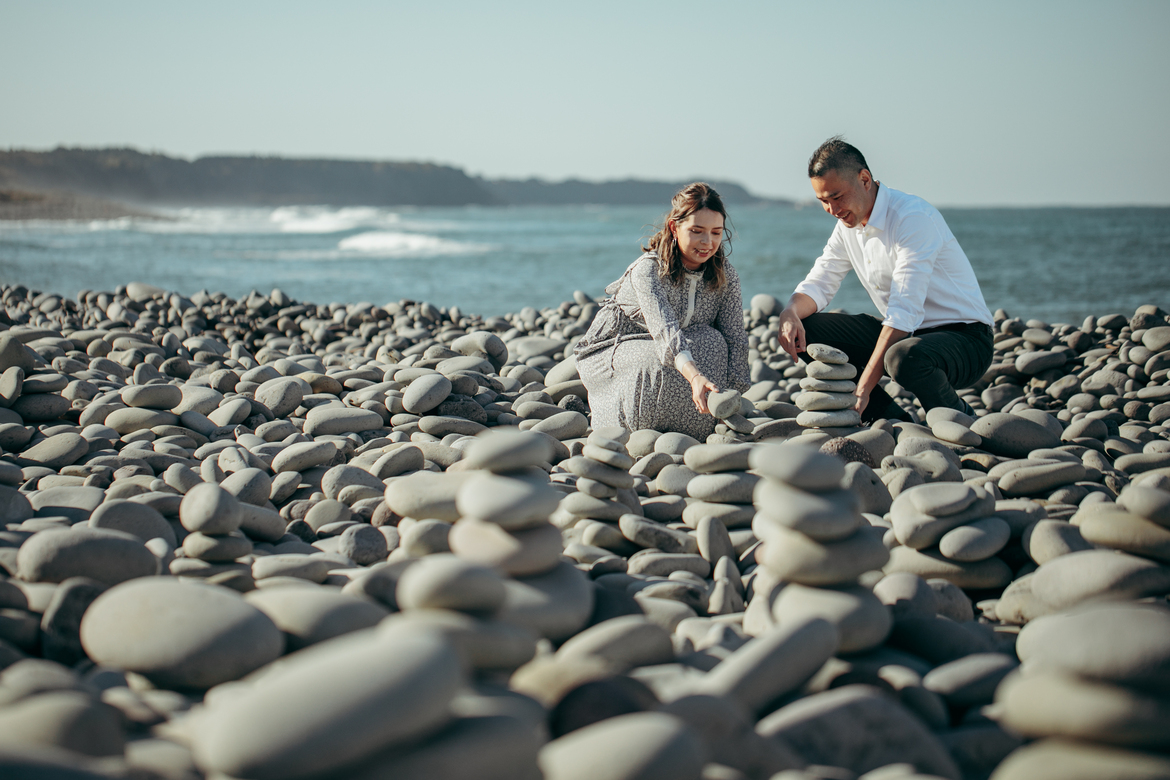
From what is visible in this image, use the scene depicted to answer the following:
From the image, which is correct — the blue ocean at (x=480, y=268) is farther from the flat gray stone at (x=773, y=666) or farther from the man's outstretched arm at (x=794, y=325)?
the flat gray stone at (x=773, y=666)

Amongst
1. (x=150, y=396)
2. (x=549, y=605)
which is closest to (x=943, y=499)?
(x=549, y=605)

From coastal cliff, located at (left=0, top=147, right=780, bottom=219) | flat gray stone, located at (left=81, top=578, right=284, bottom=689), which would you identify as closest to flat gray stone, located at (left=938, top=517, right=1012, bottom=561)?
flat gray stone, located at (left=81, top=578, right=284, bottom=689)

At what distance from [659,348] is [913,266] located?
1.33 meters

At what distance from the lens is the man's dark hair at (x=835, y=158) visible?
404 cm

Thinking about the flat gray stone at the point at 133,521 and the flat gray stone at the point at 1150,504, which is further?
the flat gray stone at the point at 133,521

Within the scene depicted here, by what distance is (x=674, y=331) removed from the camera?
3.85 m

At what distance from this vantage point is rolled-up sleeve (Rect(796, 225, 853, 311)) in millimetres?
4656

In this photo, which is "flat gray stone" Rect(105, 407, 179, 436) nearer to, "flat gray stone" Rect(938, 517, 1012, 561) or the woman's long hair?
the woman's long hair

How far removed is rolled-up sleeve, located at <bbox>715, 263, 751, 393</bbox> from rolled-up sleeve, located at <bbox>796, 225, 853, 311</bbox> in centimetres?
64

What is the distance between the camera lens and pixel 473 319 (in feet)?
27.7

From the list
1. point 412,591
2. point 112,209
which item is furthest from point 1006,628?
point 112,209

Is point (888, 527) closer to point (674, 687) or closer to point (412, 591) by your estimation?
point (674, 687)

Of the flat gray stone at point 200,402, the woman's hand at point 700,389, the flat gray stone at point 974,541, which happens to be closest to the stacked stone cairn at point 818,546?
the flat gray stone at point 974,541

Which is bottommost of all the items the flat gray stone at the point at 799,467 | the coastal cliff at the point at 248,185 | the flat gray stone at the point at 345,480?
the flat gray stone at the point at 345,480
